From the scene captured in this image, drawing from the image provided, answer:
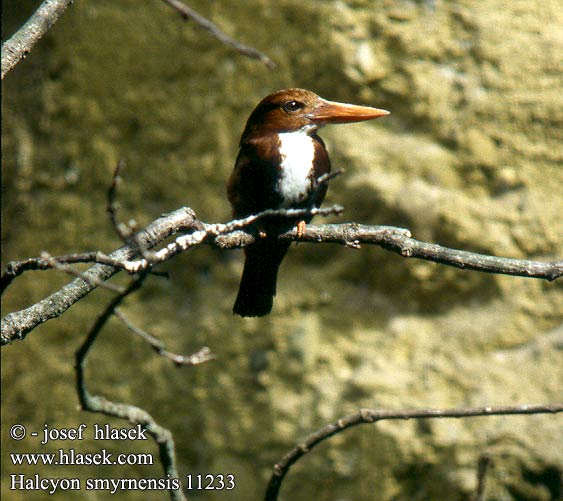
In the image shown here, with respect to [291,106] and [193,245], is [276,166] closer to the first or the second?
[291,106]

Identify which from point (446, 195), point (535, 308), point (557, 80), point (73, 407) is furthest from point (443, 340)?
point (73, 407)

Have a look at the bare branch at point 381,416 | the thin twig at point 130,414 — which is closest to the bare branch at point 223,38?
the thin twig at point 130,414

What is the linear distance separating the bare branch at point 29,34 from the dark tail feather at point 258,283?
1026 millimetres

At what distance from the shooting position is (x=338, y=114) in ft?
7.75

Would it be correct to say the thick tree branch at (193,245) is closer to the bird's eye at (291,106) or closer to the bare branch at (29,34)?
the bare branch at (29,34)

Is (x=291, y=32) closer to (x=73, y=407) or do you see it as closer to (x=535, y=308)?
(x=535, y=308)

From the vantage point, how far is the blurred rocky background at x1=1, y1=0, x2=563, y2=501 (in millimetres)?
3109

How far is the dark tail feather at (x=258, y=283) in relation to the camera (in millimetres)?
2436

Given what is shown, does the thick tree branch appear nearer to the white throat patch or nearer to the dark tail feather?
the white throat patch

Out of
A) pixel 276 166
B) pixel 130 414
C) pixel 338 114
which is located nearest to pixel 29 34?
pixel 130 414

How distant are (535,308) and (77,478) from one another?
1970 mm

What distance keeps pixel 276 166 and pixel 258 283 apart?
0.37 meters

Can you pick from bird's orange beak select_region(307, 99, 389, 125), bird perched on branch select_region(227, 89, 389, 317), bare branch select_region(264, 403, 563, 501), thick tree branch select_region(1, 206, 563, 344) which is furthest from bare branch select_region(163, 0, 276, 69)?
bird's orange beak select_region(307, 99, 389, 125)

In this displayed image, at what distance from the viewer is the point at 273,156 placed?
232cm
